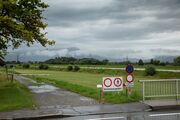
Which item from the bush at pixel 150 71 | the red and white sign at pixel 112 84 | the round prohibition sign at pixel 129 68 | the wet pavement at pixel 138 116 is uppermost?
the round prohibition sign at pixel 129 68

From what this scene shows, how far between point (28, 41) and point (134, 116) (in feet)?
44.3

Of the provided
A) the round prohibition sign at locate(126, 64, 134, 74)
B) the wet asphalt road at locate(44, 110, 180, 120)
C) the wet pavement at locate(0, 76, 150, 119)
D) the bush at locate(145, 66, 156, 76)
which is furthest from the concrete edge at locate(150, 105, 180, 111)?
A: the bush at locate(145, 66, 156, 76)

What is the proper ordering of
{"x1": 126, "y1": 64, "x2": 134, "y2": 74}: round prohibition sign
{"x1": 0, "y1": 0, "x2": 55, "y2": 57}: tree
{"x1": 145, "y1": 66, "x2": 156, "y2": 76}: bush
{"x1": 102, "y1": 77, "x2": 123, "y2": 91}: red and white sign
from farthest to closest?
1. {"x1": 145, "y1": 66, "x2": 156, "y2": 76}: bush
2. {"x1": 0, "y1": 0, "x2": 55, "y2": 57}: tree
3. {"x1": 126, "y1": 64, "x2": 134, "y2": 74}: round prohibition sign
4. {"x1": 102, "y1": 77, "x2": 123, "y2": 91}: red and white sign

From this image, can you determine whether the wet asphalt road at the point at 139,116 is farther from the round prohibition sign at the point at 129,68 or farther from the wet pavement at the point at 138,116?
the round prohibition sign at the point at 129,68

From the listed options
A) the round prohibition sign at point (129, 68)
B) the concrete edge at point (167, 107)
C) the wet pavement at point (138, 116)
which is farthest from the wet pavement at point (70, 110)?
the round prohibition sign at point (129, 68)

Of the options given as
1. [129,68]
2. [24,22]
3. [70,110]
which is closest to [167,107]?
[129,68]

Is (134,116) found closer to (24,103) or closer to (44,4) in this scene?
(24,103)

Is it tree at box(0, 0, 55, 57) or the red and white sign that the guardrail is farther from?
tree at box(0, 0, 55, 57)

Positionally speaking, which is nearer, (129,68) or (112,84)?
(112,84)

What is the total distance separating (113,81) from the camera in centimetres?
1730

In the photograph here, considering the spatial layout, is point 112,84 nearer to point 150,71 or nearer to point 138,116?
point 138,116

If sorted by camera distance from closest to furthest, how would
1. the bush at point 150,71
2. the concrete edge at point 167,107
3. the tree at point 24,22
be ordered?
the concrete edge at point 167,107 < the tree at point 24,22 < the bush at point 150,71

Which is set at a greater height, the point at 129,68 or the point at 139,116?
the point at 129,68

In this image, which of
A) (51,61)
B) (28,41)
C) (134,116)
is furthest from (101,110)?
(51,61)
